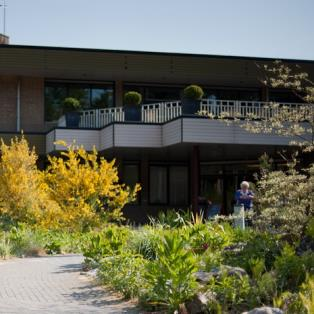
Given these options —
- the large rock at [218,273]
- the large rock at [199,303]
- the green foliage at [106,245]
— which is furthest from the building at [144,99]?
the large rock at [199,303]

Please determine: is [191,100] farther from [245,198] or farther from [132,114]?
[245,198]

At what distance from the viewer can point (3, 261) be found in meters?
14.6

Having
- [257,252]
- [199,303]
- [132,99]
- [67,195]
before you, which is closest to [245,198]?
[67,195]

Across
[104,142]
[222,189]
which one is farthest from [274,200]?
[222,189]

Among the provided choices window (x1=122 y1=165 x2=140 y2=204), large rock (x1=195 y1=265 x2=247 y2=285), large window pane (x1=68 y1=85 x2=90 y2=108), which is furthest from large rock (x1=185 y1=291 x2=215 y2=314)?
window (x1=122 y1=165 x2=140 y2=204)

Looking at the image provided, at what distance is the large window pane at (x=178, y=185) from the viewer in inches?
1315

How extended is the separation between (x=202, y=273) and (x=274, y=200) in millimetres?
2420

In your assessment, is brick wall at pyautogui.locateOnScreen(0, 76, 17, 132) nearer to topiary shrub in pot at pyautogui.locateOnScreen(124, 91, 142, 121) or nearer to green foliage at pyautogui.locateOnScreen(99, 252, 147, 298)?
topiary shrub in pot at pyautogui.locateOnScreen(124, 91, 142, 121)

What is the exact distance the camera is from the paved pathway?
8805mm

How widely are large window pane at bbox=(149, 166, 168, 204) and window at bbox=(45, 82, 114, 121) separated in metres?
4.13

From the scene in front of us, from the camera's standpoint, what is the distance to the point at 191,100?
22969 millimetres

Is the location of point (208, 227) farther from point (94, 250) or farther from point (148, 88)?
point (148, 88)

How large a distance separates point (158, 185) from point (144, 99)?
430cm

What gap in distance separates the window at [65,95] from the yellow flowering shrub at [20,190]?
12.1m
